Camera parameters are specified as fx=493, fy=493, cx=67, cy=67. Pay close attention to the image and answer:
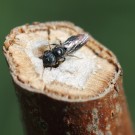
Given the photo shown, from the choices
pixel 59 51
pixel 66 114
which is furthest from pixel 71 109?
pixel 59 51

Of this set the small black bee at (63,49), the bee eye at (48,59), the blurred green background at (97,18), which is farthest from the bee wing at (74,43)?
the blurred green background at (97,18)

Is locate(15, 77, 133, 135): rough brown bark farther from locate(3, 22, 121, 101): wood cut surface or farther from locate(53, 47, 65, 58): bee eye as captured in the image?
locate(53, 47, 65, 58): bee eye

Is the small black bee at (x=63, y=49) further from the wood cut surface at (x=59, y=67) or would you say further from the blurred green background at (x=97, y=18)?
the blurred green background at (x=97, y=18)

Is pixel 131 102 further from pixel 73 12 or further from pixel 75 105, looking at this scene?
pixel 75 105

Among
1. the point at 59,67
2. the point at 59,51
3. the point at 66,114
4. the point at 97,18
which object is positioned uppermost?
the point at 97,18

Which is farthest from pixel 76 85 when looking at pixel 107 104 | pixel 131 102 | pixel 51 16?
pixel 51 16

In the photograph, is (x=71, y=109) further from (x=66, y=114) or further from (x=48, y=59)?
(x=48, y=59)

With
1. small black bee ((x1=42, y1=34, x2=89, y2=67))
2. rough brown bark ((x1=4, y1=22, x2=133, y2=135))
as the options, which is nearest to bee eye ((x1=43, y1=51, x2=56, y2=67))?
small black bee ((x1=42, y1=34, x2=89, y2=67))
